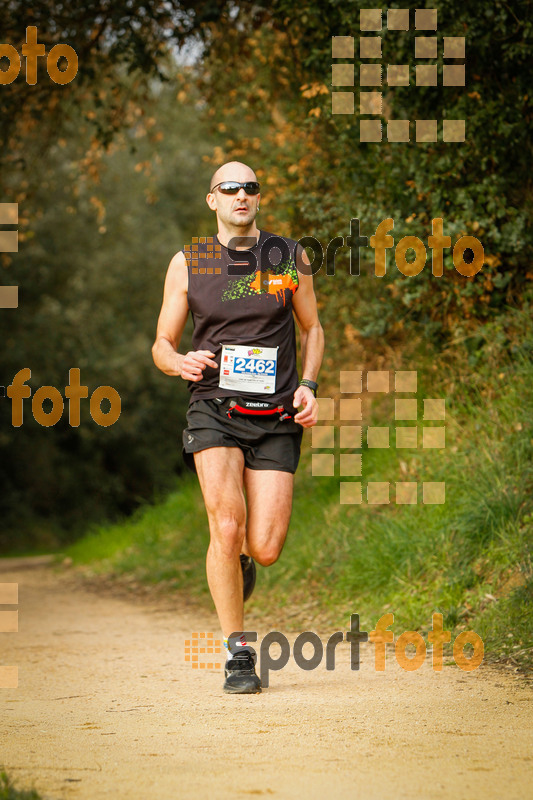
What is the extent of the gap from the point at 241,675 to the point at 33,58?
7.10 metres

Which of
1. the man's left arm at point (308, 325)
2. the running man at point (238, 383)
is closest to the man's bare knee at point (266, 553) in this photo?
the running man at point (238, 383)

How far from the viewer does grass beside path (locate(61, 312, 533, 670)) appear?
5906mm

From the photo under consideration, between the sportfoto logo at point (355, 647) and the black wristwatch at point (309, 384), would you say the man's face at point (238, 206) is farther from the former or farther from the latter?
the sportfoto logo at point (355, 647)

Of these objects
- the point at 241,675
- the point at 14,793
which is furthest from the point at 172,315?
the point at 14,793

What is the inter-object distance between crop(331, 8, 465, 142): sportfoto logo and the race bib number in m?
3.03

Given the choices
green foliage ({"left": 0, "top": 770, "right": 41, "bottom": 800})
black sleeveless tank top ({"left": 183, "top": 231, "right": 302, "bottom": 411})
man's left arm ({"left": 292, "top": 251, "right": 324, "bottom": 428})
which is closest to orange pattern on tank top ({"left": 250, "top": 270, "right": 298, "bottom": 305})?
black sleeveless tank top ({"left": 183, "top": 231, "right": 302, "bottom": 411})

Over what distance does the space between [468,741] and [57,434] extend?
68.3ft

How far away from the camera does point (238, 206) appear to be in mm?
5102

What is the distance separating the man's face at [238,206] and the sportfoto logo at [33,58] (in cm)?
522

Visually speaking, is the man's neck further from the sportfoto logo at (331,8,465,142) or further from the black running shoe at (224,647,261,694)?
the sportfoto logo at (331,8,465,142)

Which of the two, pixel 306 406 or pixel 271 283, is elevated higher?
pixel 271 283

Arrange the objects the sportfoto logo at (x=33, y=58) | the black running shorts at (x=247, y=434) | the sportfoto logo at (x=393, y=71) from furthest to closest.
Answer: the sportfoto logo at (x=33, y=58)
the sportfoto logo at (x=393, y=71)
the black running shorts at (x=247, y=434)

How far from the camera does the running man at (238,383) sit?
4.87 m

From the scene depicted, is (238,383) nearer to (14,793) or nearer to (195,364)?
(195,364)
